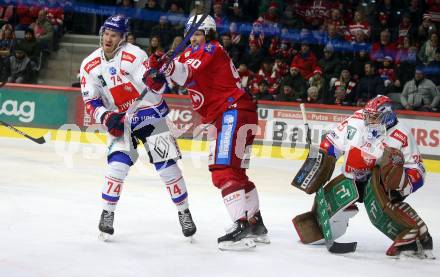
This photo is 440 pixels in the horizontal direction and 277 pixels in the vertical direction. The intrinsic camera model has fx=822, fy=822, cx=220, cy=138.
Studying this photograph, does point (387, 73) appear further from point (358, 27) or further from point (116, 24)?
point (116, 24)

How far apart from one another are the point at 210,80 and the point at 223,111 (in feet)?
0.74

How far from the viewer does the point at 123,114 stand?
5496 millimetres

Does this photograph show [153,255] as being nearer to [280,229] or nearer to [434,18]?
[280,229]

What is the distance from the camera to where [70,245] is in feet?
17.4

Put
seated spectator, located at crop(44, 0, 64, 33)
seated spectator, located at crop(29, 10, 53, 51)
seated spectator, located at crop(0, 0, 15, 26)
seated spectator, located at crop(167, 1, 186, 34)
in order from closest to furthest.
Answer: seated spectator, located at crop(167, 1, 186, 34)
seated spectator, located at crop(29, 10, 53, 51)
seated spectator, located at crop(44, 0, 64, 33)
seated spectator, located at crop(0, 0, 15, 26)

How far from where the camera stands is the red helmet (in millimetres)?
5414

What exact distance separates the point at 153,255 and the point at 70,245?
22.3 inches

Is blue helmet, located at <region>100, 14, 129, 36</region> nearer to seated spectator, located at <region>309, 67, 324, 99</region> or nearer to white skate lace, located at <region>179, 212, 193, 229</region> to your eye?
white skate lace, located at <region>179, 212, 193, 229</region>

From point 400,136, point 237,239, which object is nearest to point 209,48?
point 237,239

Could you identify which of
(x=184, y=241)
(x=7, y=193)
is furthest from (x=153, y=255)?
(x=7, y=193)

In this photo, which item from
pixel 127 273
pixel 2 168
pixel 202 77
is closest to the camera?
pixel 127 273

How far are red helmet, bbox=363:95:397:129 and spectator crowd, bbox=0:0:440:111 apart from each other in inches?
223

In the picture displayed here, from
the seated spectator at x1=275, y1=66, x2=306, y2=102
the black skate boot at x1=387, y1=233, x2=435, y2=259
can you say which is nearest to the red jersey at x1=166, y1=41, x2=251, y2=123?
the black skate boot at x1=387, y1=233, x2=435, y2=259

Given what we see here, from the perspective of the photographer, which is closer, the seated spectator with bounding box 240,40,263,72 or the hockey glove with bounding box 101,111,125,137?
the hockey glove with bounding box 101,111,125,137
